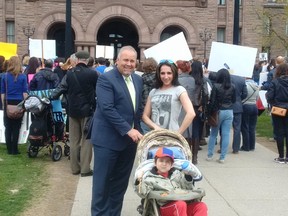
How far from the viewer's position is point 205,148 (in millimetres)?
11227

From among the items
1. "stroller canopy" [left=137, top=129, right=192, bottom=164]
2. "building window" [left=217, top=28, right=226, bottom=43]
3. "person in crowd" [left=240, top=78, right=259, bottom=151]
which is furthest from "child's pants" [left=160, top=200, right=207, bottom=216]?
"building window" [left=217, top=28, right=226, bottom=43]

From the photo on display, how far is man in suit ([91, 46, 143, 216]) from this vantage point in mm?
5145

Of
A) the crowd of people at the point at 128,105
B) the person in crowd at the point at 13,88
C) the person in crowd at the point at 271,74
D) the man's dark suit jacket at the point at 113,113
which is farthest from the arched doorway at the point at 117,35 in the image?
the man's dark suit jacket at the point at 113,113

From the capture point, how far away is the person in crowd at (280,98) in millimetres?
9484

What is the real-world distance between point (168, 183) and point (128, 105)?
3.21 ft

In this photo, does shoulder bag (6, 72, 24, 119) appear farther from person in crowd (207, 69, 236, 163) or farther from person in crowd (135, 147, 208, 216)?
person in crowd (135, 147, 208, 216)

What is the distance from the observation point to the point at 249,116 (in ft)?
36.2

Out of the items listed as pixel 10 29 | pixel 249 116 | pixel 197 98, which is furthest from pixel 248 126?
pixel 10 29

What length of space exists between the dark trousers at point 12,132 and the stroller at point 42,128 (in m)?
0.49

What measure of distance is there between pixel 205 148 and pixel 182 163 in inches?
242

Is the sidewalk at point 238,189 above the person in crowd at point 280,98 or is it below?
below

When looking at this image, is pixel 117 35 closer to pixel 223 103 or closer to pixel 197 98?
pixel 223 103

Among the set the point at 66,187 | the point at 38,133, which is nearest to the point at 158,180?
the point at 66,187

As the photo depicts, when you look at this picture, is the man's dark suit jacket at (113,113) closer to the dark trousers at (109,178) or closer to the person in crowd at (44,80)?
the dark trousers at (109,178)
